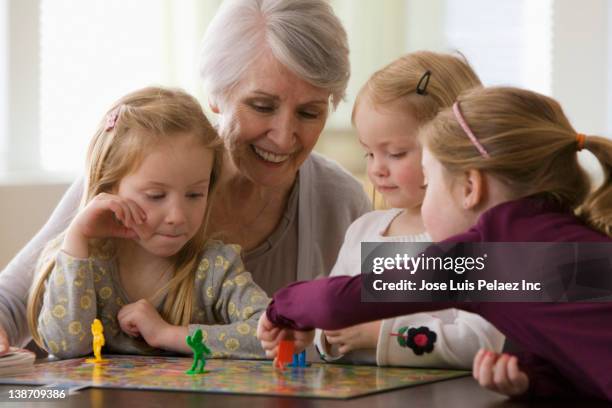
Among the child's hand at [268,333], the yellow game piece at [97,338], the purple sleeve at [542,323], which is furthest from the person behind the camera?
the yellow game piece at [97,338]

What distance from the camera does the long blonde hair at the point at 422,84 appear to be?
1813 millimetres

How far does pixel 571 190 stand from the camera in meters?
1.33

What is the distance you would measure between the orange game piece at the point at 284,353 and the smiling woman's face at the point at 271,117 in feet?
2.15

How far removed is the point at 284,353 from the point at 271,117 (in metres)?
0.71

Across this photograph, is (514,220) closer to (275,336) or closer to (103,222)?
(275,336)

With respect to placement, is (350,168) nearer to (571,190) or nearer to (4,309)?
(4,309)

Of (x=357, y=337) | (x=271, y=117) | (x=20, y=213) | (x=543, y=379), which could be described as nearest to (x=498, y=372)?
(x=543, y=379)

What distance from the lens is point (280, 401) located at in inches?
47.9

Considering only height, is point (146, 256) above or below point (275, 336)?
above

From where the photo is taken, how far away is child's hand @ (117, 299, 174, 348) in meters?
1.75

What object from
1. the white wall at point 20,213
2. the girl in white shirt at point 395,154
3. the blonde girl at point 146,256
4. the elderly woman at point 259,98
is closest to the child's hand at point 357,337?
the girl in white shirt at point 395,154

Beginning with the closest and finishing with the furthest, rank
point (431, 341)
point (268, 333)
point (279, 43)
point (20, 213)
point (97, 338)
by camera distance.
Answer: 1. point (268, 333)
2. point (431, 341)
3. point (97, 338)
4. point (279, 43)
5. point (20, 213)

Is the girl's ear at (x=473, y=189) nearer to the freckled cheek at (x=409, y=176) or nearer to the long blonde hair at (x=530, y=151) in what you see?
the long blonde hair at (x=530, y=151)

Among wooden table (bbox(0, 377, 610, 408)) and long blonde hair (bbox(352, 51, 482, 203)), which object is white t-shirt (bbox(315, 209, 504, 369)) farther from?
long blonde hair (bbox(352, 51, 482, 203))
